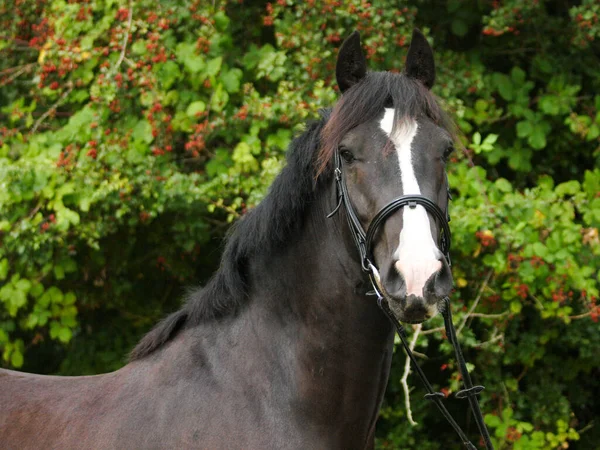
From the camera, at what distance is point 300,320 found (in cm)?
246

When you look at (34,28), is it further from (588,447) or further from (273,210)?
(588,447)

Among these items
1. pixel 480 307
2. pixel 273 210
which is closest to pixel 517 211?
pixel 480 307

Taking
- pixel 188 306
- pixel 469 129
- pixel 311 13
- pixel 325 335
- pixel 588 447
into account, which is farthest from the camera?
pixel 588 447

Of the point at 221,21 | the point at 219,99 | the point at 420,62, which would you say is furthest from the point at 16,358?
the point at 420,62

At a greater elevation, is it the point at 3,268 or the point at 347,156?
the point at 347,156

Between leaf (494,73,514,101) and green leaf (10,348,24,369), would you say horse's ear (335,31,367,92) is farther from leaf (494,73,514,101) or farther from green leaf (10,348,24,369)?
green leaf (10,348,24,369)

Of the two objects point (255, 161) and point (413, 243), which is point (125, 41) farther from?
point (413, 243)

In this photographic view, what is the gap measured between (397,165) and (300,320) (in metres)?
0.58

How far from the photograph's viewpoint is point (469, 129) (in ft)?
16.7

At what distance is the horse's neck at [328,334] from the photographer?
7.80 ft

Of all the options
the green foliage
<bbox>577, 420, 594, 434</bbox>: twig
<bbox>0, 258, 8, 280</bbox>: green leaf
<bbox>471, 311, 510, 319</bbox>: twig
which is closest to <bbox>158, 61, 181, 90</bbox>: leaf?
the green foliage

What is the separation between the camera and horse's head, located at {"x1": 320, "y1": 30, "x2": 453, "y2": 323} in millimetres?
2068

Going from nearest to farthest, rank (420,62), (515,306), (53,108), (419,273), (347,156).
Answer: (419,273) → (347,156) → (420,62) → (515,306) → (53,108)

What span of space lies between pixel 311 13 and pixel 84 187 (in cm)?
169
